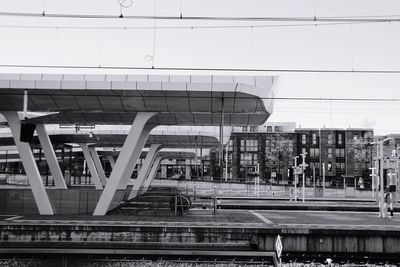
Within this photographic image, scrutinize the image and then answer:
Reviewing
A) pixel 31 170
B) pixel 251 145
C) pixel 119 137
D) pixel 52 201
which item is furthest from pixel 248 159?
pixel 31 170

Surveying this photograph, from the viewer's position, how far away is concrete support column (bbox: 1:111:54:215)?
21.2 m

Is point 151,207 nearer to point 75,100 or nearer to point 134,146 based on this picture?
point 134,146

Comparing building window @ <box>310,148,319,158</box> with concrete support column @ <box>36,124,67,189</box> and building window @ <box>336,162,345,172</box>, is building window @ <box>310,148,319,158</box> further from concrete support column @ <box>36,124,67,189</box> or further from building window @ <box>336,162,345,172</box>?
concrete support column @ <box>36,124,67,189</box>

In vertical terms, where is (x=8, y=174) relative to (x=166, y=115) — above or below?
below

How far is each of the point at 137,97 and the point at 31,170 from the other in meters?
6.26

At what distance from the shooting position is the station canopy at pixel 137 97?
18719mm

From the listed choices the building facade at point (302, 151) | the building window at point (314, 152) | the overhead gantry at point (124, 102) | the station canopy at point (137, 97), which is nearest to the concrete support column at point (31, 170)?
the overhead gantry at point (124, 102)

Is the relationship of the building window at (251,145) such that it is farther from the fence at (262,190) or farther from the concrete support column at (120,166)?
the concrete support column at (120,166)

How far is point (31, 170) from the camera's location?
21453 mm

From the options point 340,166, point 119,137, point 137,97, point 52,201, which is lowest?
point 52,201

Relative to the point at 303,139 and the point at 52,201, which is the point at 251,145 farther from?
the point at 52,201

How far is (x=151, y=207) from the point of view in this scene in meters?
24.1

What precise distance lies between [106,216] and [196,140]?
15511 millimetres

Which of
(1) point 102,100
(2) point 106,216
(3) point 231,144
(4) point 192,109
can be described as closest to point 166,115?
(4) point 192,109
